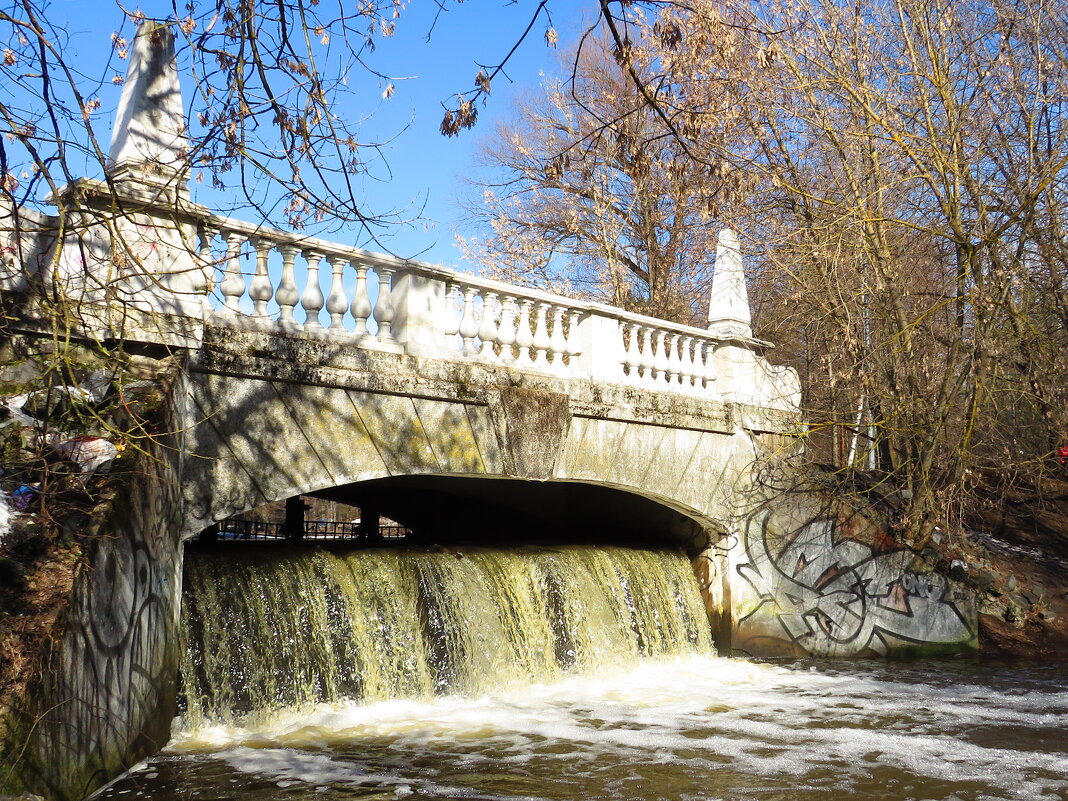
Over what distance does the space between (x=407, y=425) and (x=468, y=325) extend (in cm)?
96

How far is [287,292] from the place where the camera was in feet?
19.7

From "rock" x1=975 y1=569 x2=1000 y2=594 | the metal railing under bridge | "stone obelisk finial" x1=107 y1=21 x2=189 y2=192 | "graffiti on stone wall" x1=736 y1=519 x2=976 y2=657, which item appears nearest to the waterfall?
"graffiti on stone wall" x1=736 y1=519 x2=976 y2=657

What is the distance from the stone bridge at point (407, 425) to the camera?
446 cm

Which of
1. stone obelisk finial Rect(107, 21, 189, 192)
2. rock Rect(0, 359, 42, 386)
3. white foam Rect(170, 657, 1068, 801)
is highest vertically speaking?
stone obelisk finial Rect(107, 21, 189, 192)

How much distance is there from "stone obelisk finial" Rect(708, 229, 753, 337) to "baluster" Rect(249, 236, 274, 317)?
5189mm

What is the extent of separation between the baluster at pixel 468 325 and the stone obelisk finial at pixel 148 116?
234 cm

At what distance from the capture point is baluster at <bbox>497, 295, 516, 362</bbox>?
24.3 ft

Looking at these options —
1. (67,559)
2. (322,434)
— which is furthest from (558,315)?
(67,559)

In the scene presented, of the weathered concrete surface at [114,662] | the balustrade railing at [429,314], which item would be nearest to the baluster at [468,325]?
the balustrade railing at [429,314]

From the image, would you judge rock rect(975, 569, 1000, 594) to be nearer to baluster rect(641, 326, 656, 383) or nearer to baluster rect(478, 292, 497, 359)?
baluster rect(641, 326, 656, 383)

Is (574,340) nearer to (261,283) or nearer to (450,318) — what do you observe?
(450,318)

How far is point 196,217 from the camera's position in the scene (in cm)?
543

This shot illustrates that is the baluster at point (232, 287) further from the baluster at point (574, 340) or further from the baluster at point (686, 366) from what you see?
the baluster at point (686, 366)

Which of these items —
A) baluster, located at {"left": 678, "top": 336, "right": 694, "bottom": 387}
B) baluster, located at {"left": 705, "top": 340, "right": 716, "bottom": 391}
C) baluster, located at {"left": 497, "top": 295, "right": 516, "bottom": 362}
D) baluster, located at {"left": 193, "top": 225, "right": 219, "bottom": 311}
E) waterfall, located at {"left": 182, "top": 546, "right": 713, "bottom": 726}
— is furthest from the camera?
baluster, located at {"left": 705, "top": 340, "right": 716, "bottom": 391}
